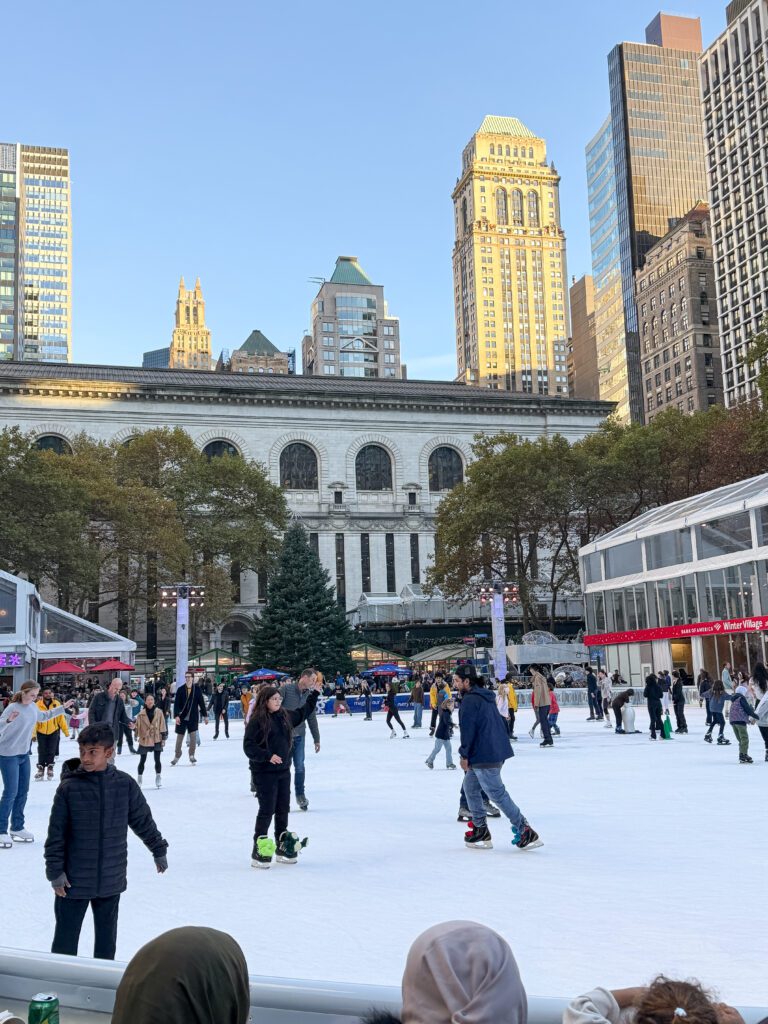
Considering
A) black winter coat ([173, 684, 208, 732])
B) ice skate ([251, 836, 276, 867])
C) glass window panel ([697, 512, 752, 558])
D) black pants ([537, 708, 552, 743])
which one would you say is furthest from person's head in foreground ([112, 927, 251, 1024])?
glass window panel ([697, 512, 752, 558])

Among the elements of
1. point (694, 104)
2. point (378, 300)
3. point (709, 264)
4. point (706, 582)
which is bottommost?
point (706, 582)

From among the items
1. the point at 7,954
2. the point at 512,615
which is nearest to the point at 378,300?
the point at 512,615

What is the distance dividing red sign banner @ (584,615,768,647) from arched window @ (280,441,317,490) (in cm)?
3308

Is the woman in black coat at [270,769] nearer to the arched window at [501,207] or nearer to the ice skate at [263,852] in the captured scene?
the ice skate at [263,852]

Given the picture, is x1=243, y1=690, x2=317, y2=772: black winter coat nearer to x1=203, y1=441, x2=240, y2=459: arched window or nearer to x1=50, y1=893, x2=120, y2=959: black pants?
x1=50, y1=893, x2=120, y2=959: black pants

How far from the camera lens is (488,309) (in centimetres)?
16488

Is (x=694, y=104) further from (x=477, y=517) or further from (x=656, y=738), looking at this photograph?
(x=656, y=738)

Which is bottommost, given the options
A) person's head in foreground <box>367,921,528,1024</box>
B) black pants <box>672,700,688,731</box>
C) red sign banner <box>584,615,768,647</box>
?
black pants <box>672,700,688,731</box>

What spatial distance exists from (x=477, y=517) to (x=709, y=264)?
6169cm

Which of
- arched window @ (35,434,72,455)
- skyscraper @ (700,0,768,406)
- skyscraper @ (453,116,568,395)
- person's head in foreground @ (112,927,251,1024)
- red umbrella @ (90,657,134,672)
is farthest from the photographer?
skyscraper @ (453,116,568,395)

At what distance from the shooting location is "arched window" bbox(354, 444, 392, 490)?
75812mm

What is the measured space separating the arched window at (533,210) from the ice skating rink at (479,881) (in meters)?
160

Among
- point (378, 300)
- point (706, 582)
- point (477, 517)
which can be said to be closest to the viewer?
point (706, 582)

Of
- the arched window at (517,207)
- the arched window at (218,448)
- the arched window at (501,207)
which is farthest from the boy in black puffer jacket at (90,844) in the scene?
the arched window at (517,207)
